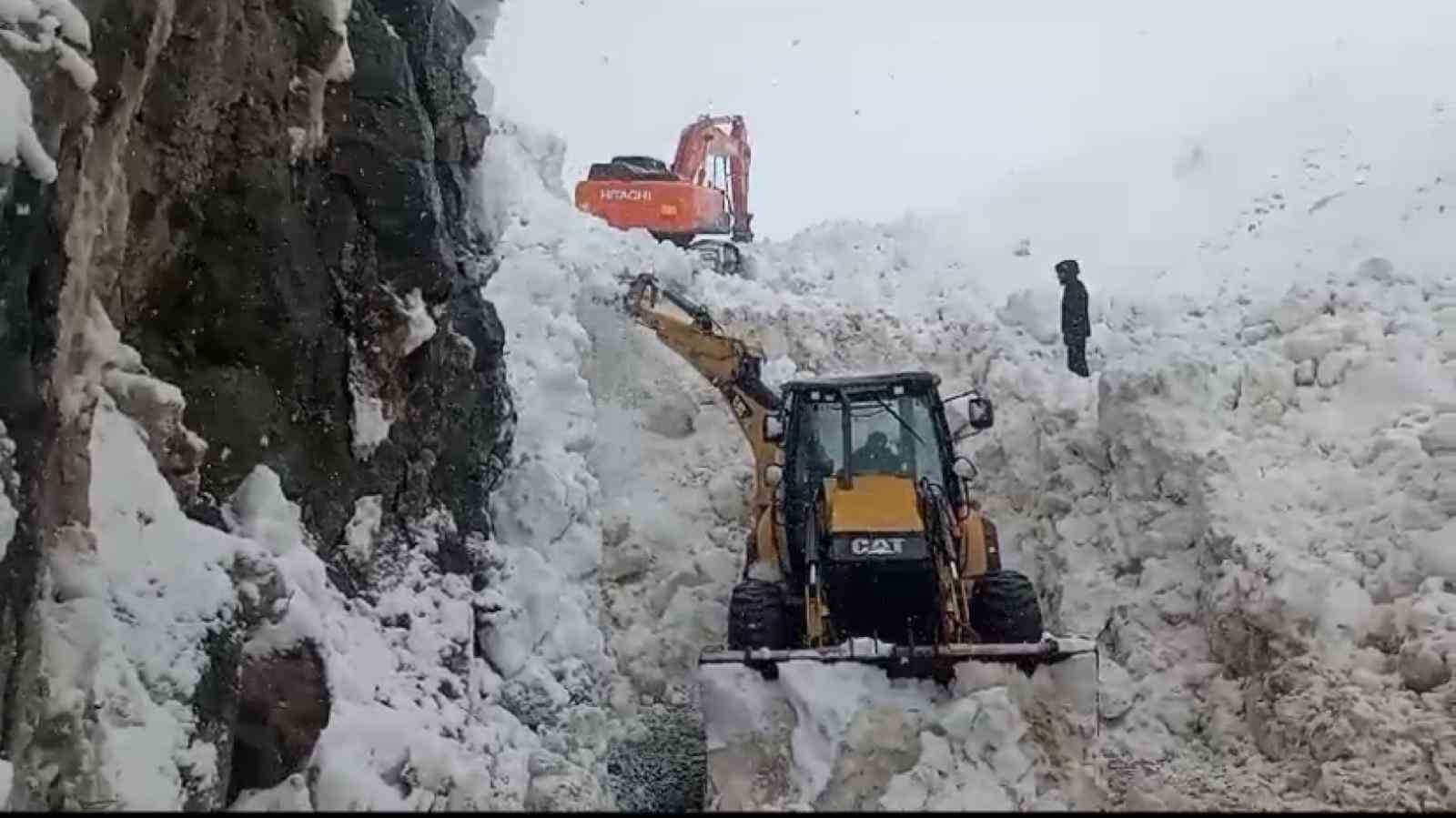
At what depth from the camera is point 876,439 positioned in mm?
7461

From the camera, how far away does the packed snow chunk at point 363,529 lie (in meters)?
6.07

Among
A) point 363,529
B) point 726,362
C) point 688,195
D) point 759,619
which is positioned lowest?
Result: point 759,619

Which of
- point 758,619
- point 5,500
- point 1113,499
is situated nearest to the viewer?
point 5,500

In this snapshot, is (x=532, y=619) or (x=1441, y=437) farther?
(x=1441, y=437)

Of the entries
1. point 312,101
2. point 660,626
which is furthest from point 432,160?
point 660,626

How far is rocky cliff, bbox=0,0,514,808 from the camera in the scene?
12.2ft

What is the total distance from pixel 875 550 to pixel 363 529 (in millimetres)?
2533

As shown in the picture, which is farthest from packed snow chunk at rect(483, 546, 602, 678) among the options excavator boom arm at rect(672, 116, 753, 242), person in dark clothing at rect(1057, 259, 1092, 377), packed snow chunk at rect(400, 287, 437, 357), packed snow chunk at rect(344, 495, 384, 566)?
excavator boom arm at rect(672, 116, 753, 242)

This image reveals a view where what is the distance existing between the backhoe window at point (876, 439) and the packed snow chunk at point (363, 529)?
243 centimetres

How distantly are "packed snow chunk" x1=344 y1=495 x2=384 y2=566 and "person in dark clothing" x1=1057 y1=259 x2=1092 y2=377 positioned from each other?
6.63 metres

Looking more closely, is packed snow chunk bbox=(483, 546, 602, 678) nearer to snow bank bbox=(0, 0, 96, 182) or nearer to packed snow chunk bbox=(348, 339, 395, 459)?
packed snow chunk bbox=(348, 339, 395, 459)

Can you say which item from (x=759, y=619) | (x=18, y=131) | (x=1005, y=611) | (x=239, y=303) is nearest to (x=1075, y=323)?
(x=1005, y=611)

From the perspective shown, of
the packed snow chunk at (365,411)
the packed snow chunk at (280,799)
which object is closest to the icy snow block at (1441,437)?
the packed snow chunk at (365,411)

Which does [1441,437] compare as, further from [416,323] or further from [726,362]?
[416,323]
